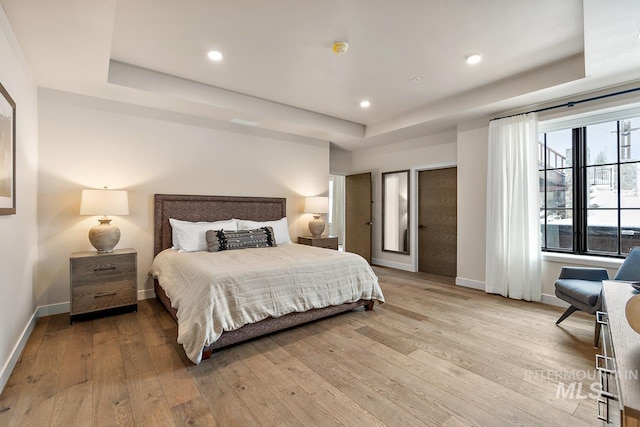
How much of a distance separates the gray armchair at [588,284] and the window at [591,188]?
0.86 meters

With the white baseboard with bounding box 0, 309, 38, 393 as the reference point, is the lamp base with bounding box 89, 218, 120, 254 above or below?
above

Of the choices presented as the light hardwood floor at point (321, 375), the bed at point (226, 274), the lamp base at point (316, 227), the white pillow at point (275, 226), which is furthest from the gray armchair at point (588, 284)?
the white pillow at point (275, 226)

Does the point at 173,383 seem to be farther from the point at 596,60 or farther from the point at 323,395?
the point at 596,60

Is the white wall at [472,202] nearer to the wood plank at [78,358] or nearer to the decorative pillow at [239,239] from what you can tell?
the decorative pillow at [239,239]

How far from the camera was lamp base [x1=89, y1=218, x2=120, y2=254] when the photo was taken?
3.24 meters

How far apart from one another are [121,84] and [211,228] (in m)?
1.88

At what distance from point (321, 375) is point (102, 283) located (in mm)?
2545

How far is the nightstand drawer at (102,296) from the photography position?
118 inches

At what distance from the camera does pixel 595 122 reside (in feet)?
11.3

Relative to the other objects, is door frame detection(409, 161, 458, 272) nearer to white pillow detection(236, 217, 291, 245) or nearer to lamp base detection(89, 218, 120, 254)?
white pillow detection(236, 217, 291, 245)

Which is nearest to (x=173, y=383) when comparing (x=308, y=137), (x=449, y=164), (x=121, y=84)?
(x=121, y=84)

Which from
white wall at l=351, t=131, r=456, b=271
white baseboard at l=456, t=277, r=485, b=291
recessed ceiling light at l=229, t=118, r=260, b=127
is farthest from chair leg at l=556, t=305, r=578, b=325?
recessed ceiling light at l=229, t=118, r=260, b=127

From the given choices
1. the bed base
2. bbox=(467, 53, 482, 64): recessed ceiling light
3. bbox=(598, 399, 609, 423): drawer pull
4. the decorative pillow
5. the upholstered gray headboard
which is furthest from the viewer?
the upholstered gray headboard

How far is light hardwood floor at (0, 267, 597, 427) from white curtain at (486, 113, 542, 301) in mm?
767
